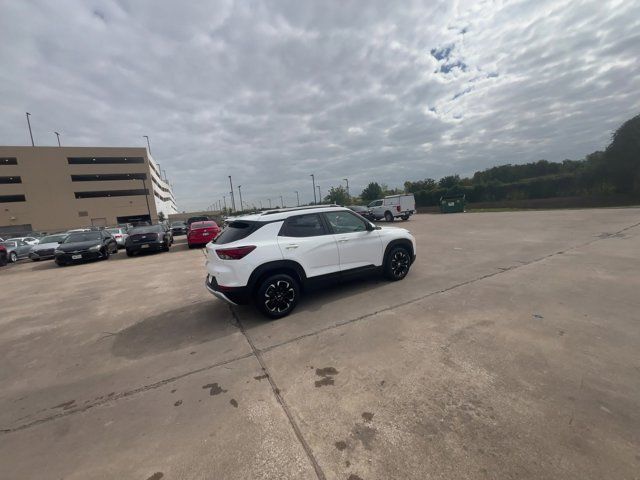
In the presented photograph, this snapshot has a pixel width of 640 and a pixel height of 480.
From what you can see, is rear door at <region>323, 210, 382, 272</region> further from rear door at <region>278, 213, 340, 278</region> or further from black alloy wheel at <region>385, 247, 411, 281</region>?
black alloy wheel at <region>385, 247, 411, 281</region>

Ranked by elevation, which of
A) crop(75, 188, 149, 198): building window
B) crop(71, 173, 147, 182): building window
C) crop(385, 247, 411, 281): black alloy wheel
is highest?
crop(71, 173, 147, 182): building window

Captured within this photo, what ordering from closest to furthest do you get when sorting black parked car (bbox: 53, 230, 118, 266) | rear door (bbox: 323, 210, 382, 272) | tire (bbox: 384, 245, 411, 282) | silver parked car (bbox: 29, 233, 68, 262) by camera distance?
rear door (bbox: 323, 210, 382, 272) < tire (bbox: 384, 245, 411, 282) < black parked car (bbox: 53, 230, 118, 266) < silver parked car (bbox: 29, 233, 68, 262)

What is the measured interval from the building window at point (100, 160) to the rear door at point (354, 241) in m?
60.4

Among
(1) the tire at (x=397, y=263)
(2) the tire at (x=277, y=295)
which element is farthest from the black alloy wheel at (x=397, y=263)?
(2) the tire at (x=277, y=295)

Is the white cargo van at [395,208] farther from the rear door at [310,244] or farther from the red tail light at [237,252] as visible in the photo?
the red tail light at [237,252]

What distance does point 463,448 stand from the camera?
194 centimetres

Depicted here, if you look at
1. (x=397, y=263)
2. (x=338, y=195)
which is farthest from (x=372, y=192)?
(x=397, y=263)

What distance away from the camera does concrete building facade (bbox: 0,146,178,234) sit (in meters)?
45.8

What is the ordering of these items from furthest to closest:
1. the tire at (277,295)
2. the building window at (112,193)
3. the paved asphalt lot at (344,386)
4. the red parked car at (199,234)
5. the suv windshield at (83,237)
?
the building window at (112,193) → the red parked car at (199,234) → the suv windshield at (83,237) → the tire at (277,295) → the paved asphalt lot at (344,386)

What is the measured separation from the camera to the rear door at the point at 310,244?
4.46 m

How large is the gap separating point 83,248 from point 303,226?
11.5 m

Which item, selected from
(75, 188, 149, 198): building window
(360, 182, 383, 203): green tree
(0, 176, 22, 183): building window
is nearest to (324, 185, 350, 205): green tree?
(360, 182, 383, 203): green tree

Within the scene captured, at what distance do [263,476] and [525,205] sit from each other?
113 feet

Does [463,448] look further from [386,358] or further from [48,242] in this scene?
[48,242]
